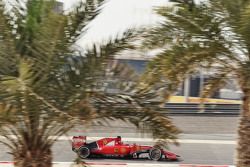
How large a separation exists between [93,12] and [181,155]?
1141cm

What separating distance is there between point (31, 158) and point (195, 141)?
14.3 meters

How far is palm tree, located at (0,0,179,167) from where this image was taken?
570 centimetres

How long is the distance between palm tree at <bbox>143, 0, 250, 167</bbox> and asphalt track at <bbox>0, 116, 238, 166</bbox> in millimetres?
3500

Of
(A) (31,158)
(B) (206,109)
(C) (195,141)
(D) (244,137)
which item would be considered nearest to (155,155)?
(C) (195,141)

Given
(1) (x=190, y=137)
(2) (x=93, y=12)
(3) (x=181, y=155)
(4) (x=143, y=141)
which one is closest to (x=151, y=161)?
(3) (x=181, y=155)

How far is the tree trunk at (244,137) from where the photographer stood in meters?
8.22

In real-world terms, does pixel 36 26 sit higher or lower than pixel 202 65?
higher

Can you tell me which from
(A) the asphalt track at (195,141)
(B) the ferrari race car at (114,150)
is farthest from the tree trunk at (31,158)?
(B) the ferrari race car at (114,150)

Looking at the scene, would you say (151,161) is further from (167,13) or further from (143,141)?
(167,13)

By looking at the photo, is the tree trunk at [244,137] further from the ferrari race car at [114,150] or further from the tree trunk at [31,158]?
the ferrari race car at [114,150]

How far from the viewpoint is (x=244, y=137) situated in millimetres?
8312

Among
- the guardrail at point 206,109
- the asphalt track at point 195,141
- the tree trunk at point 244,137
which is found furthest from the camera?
the guardrail at point 206,109

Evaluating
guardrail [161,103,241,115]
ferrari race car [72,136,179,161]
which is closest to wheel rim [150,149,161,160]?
ferrari race car [72,136,179,161]

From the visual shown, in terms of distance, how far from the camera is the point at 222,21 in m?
7.70
